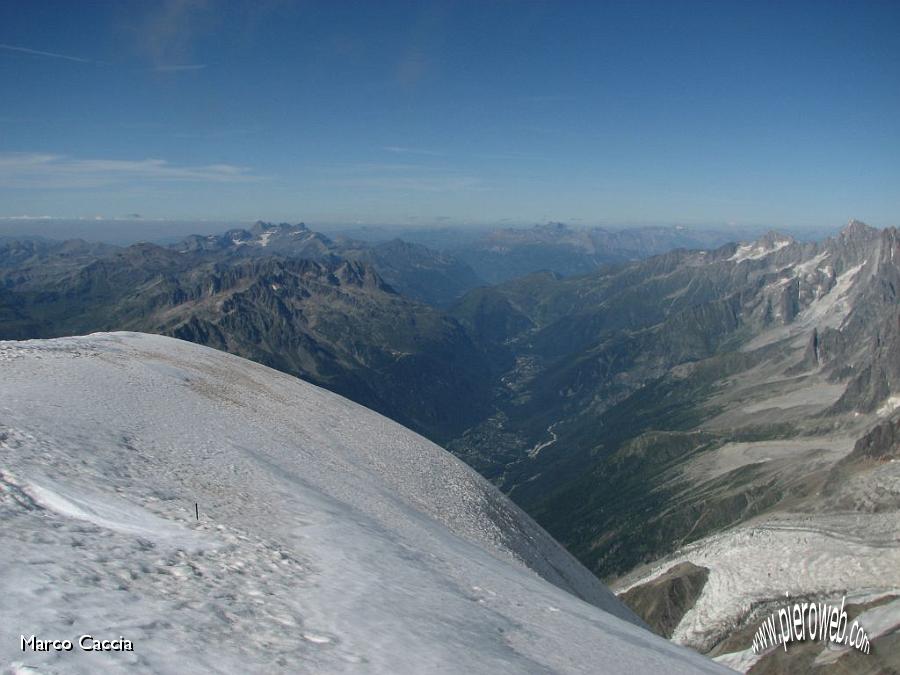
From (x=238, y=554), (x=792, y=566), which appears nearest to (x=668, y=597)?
(x=792, y=566)

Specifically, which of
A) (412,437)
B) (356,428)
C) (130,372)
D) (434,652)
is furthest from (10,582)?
(412,437)

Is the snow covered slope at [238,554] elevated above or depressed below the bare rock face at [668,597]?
Answer: above

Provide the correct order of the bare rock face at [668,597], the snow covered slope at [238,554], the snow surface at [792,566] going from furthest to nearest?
the bare rock face at [668,597] < the snow surface at [792,566] < the snow covered slope at [238,554]

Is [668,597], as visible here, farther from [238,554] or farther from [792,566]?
[238,554]

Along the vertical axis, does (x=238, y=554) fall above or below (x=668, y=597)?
above

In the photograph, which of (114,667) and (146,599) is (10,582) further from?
(114,667)

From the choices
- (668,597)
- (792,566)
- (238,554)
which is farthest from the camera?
(668,597)

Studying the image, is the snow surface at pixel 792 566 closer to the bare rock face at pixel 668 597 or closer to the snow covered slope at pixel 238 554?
the bare rock face at pixel 668 597

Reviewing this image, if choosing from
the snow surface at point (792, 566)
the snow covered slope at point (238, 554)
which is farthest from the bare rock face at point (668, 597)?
the snow covered slope at point (238, 554)

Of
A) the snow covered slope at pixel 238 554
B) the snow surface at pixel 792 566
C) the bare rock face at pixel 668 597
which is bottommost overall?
the bare rock face at pixel 668 597
